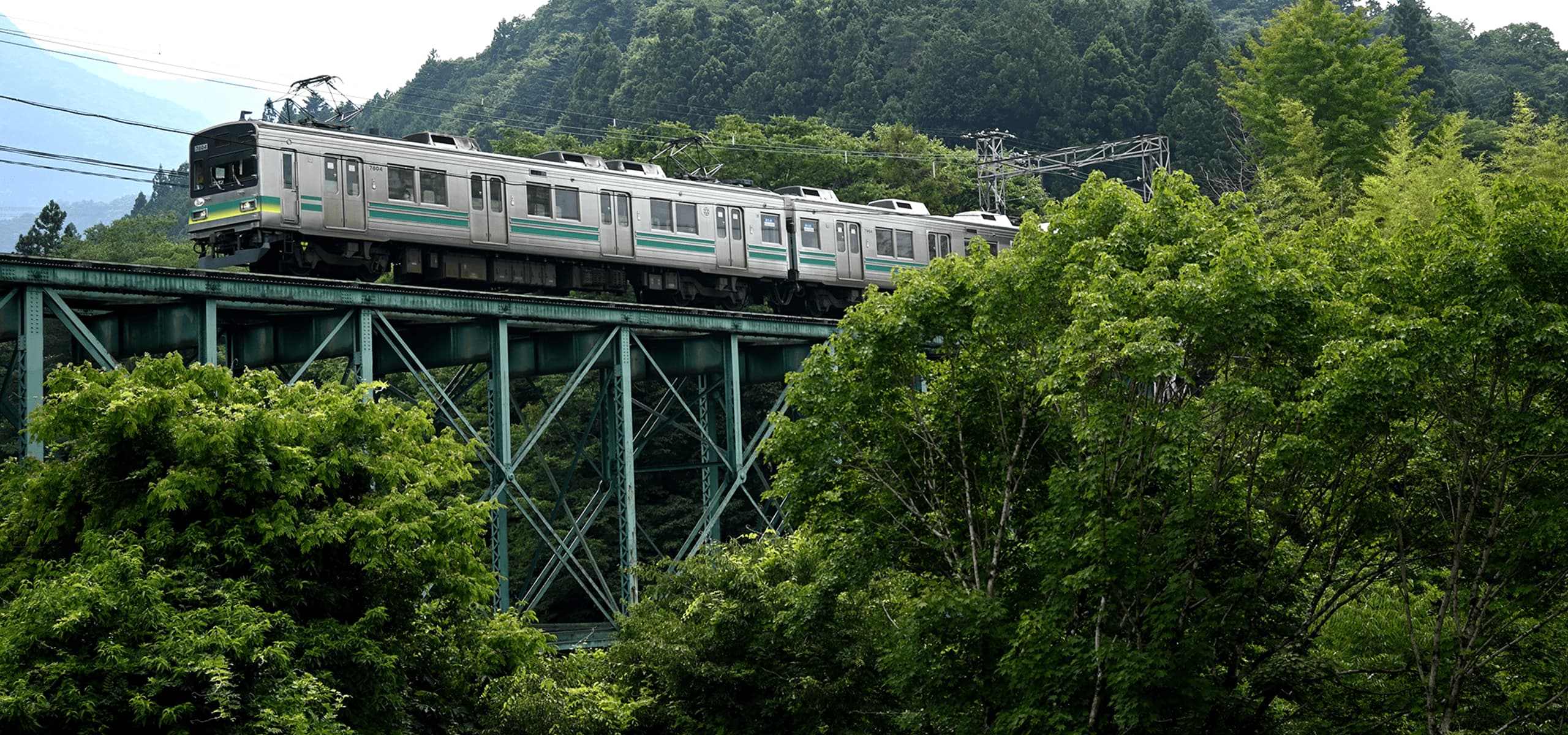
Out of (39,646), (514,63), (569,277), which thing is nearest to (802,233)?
(569,277)

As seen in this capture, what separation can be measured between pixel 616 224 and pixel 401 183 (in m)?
5.47

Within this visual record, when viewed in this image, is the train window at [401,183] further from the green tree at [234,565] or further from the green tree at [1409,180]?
the green tree at [1409,180]

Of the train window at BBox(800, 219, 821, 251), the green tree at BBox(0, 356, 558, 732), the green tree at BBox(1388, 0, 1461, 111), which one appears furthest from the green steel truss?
the green tree at BBox(1388, 0, 1461, 111)

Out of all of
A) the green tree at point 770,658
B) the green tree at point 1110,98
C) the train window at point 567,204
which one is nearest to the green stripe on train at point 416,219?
the train window at point 567,204

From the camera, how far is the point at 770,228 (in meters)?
39.4

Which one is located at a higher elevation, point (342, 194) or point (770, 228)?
point (770, 228)

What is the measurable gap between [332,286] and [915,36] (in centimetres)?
8621

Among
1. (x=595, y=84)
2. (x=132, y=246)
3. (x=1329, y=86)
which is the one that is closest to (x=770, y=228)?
(x=1329, y=86)

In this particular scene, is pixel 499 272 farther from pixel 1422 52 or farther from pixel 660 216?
pixel 1422 52

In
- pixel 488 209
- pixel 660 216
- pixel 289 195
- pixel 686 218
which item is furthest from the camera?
pixel 686 218

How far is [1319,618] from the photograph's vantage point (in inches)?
800

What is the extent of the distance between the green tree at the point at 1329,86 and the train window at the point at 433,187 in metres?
→ 37.7

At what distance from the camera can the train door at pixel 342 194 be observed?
30.1 meters

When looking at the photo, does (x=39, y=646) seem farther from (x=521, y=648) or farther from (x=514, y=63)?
(x=514, y=63)
